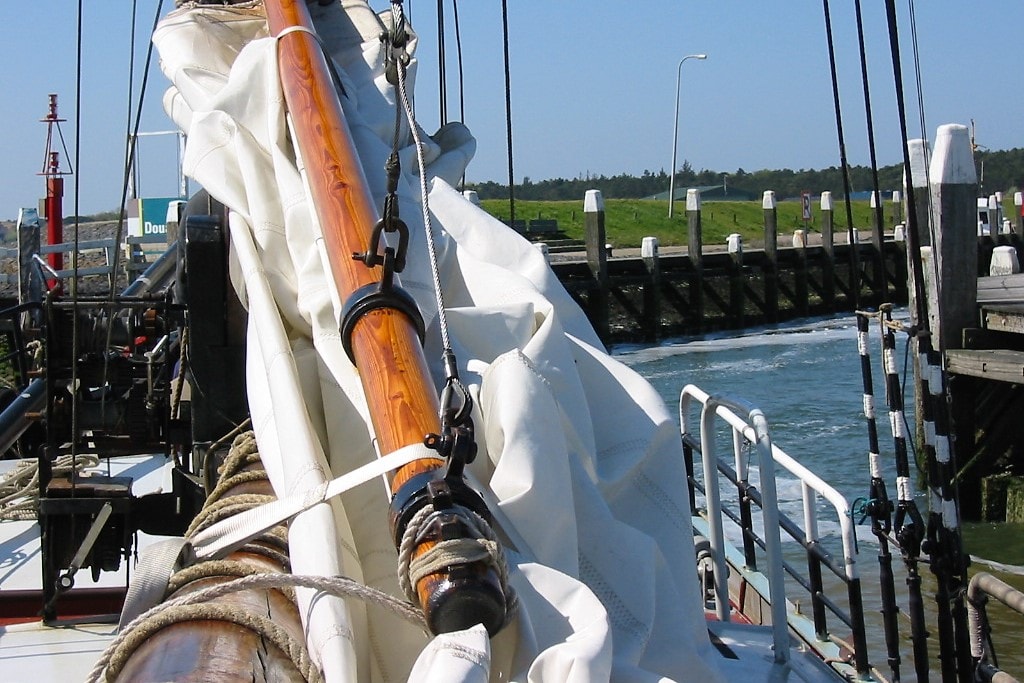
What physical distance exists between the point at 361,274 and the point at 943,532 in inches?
90.2

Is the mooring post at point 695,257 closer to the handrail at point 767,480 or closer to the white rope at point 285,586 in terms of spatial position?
the handrail at point 767,480

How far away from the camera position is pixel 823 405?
1950 centimetres

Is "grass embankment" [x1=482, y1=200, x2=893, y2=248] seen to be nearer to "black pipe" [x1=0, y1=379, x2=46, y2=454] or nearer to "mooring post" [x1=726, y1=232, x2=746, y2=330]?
"mooring post" [x1=726, y1=232, x2=746, y2=330]

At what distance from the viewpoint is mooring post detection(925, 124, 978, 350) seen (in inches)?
399

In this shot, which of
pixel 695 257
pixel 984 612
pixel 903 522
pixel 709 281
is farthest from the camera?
pixel 709 281

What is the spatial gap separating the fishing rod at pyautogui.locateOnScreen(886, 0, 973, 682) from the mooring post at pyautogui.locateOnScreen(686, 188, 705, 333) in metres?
25.0

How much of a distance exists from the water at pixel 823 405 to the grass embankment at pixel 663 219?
1377cm

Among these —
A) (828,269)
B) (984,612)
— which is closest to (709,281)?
(828,269)

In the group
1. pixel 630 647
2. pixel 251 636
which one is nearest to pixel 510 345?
pixel 630 647

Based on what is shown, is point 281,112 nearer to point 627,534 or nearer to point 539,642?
point 627,534

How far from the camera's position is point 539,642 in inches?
63.1

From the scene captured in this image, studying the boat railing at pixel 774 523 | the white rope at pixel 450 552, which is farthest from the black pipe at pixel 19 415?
the white rope at pixel 450 552

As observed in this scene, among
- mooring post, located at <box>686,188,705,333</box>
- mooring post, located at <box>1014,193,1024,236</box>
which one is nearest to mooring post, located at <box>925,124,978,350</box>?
mooring post, located at <box>686,188,705,333</box>

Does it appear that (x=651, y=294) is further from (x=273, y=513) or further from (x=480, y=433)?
(x=273, y=513)
